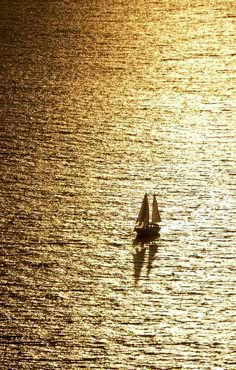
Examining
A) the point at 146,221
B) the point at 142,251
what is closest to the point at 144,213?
the point at 146,221

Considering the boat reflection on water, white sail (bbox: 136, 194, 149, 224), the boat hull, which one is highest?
white sail (bbox: 136, 194, 149, 224)

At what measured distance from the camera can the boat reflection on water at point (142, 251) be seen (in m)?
3.62

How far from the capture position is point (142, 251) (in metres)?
3.72

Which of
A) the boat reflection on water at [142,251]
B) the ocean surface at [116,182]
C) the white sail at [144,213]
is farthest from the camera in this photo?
the white sail at [144,213]

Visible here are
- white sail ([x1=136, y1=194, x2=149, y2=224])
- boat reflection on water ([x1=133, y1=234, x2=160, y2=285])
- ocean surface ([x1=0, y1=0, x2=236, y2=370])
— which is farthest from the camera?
white sail ([x1=136, y1=194, x2=149, y2=224])

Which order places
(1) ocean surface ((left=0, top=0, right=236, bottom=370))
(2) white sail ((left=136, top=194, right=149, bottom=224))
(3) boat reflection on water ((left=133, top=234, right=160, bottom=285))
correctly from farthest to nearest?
(2) white sail ((left=136, top=194, right=149, bottom=224)) → (3) boat reflection on water ((left=133, top=234, right=160, bottom=285)) → (1) ocean surface ((left=0, top=0, right=236, bottom=370))

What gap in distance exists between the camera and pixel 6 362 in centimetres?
319

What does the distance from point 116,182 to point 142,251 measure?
438 mm

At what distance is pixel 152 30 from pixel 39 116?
0.98 m

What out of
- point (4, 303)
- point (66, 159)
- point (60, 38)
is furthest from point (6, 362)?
point (60, 38)

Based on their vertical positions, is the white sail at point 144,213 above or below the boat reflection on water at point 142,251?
above

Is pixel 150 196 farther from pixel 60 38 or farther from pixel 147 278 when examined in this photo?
pixel 60 38

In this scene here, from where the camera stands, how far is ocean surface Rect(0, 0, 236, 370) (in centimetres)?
331

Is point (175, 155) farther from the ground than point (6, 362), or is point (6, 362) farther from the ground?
point (175, 155)
